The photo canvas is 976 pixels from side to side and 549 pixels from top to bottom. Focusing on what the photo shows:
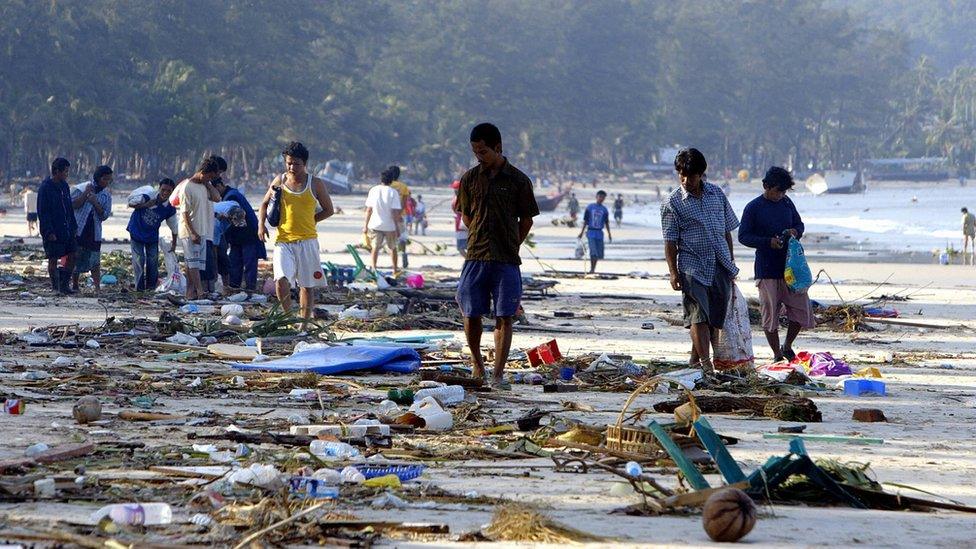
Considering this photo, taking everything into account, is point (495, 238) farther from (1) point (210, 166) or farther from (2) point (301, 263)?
(1) point (210, 166)

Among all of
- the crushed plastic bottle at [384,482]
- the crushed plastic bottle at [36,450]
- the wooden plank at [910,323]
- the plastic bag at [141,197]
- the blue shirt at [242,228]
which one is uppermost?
the plastic bag at [141,197]

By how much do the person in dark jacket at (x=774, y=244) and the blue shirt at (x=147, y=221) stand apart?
6.81m

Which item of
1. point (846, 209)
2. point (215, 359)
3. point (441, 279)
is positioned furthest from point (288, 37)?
point (215, 359)

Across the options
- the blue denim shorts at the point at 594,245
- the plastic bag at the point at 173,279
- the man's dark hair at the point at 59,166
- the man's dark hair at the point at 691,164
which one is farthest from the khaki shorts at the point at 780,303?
the blue denim shorts at the point at 594,245

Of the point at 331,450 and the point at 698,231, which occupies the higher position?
the point at 698,231

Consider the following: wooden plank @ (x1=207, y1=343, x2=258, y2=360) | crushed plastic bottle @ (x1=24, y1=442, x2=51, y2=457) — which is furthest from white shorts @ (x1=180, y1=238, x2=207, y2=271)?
crushed plastic bottle @ (x1=24, y1=442, x2=51, y2=457)

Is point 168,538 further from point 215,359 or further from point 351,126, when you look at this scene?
point 351,126

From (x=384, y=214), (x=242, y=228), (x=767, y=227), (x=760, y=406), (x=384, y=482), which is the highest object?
(x=767, y=227)

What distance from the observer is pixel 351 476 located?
5.65 meters

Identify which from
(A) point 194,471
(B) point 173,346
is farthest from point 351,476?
(B) point 173,346

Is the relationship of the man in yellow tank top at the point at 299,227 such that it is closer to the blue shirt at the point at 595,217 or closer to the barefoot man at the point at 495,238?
the barefoot man at the point at 495,238

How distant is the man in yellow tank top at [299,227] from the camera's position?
40.2ft

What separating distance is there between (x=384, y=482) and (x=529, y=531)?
103 centimetres

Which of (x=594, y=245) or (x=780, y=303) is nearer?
(x=780, y=303)
